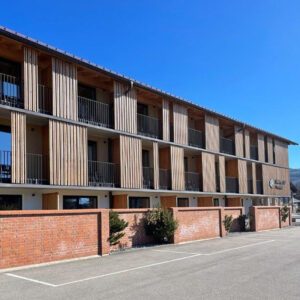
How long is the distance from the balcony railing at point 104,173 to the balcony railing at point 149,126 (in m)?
3.19

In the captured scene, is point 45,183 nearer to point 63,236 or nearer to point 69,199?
point 69,199

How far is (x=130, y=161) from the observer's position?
1989 centimetres

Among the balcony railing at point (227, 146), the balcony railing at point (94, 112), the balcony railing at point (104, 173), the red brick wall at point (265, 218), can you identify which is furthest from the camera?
the balcony railing at point (227, 146)

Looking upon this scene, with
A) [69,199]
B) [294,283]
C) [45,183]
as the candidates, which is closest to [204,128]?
[69,199]

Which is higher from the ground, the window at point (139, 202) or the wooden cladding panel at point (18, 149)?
the wooden cladding panel at point (18, 149)

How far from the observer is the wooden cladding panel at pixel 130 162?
19.5 meters

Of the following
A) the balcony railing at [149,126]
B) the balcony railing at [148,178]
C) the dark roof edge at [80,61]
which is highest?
the dark roof edge at [80,61]

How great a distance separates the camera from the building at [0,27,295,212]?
51.4 ft

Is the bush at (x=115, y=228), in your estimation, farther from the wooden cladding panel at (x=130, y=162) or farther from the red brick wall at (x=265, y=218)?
the red brick wall at (x=265, y=218)

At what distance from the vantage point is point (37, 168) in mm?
16391

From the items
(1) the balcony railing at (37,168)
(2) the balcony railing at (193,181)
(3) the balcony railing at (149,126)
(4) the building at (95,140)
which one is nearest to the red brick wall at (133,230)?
(4) the building at (95,140)

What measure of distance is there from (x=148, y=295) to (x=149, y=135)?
588 inches

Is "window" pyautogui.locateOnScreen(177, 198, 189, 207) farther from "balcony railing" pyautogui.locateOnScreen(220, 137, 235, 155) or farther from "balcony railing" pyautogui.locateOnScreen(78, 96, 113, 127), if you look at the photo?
"balcony railing" pyautogui.locateOnScreen(78, 96, 113, 127)

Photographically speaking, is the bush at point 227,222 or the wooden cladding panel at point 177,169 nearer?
the bush at point 227,222
